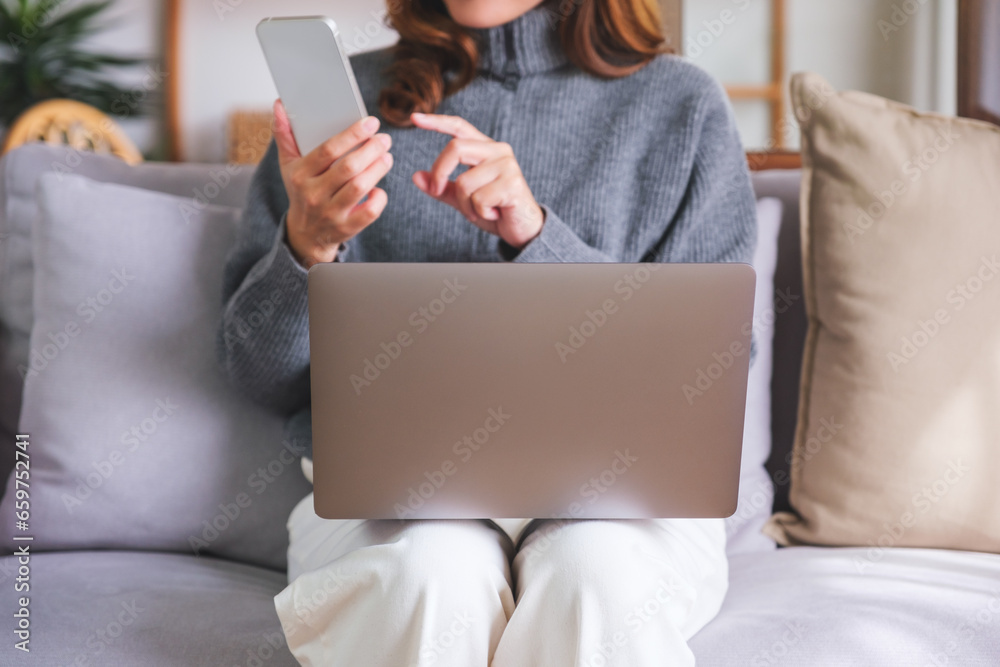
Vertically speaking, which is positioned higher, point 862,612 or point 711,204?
point 711,204

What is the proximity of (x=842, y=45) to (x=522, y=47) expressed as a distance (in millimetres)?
1319

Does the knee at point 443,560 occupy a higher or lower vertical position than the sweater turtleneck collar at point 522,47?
lower

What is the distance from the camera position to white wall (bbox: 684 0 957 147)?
6.31 ft

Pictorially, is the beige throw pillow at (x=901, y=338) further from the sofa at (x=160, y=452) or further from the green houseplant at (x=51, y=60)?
the green houseplant at (x=51, y=60)

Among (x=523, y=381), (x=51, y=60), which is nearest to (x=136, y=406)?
(x=523, y=381)

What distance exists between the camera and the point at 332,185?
777 mm

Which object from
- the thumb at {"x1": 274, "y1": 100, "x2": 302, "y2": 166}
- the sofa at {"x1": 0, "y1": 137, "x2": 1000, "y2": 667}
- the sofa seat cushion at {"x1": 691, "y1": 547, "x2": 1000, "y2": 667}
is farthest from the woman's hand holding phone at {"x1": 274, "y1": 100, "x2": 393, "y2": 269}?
the sofa seat cushion at {"x1": 691, "y1": 547, "x2": 1000, "y2": 667}

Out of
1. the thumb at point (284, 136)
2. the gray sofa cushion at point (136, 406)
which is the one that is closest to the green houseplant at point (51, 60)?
the gray sofa cushion at point (136, 406)

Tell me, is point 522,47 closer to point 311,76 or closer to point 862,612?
point 311,76

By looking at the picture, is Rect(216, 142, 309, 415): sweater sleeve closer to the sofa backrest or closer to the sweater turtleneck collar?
the sweater turtleneck collar

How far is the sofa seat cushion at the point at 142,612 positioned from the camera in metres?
0.73

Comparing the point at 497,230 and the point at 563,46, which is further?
the point at 563,46

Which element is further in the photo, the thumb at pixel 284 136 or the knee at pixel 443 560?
the thumb at pixel 284 136

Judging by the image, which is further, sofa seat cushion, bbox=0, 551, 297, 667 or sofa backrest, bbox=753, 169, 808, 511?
sofa backrest, bbox=753, 169, 808, 511
